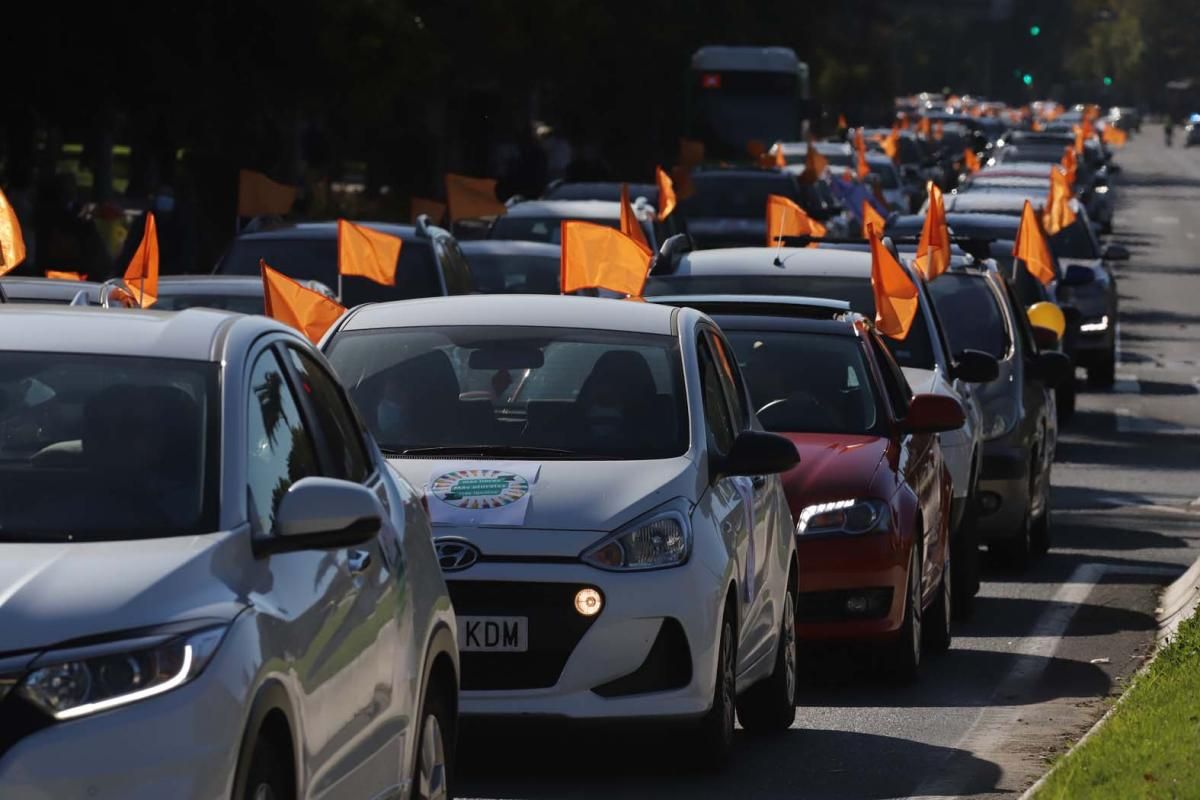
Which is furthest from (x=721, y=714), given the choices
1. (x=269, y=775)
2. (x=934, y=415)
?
(x=269, y=775)

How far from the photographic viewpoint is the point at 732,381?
10.3 meters

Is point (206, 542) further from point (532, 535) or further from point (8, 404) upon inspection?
point (532, 535)

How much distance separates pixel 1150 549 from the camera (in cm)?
1705

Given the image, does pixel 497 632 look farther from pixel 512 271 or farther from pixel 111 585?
pixel 512 271

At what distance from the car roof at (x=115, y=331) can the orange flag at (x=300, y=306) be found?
6.91 m

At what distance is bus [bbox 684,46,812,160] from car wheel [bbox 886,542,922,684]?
38647 mm

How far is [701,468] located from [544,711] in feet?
3.24

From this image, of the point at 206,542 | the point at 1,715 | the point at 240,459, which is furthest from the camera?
the point at 240,459

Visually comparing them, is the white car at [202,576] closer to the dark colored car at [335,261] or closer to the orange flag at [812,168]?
the dark colored car at [335,261]

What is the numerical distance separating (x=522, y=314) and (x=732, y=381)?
2.64 feet

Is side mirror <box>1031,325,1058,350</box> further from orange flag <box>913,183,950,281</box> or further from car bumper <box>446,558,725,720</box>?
car bumper <box>446,558,725,720</box>

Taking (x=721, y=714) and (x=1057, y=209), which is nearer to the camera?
(x=721, y=714)

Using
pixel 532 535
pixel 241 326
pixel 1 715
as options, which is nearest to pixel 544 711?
pixel 532 535

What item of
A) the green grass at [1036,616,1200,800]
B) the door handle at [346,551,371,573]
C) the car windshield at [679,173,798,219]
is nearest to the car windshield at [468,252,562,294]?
the car windshield at [679,173,798,219]
